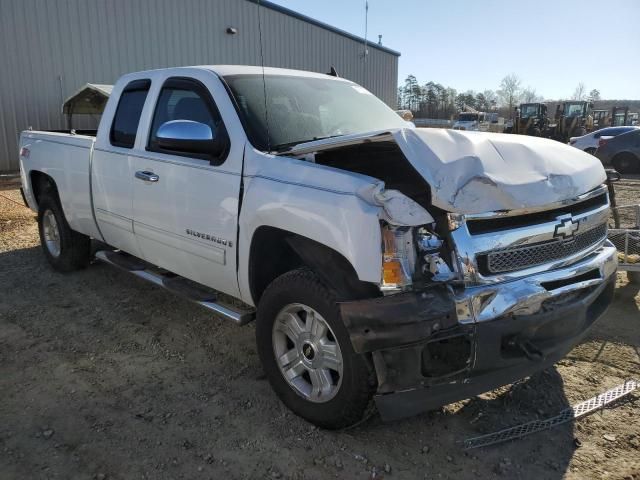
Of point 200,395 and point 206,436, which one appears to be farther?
point 200,395

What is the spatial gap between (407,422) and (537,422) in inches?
28.4

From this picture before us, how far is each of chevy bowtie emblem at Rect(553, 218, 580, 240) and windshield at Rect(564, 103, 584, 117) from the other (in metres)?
31.0

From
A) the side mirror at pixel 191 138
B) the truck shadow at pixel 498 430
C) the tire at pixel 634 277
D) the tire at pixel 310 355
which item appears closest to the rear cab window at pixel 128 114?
the side mirror at pixel 191 138

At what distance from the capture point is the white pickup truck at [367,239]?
94.6 inches

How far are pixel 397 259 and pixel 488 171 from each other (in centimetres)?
62

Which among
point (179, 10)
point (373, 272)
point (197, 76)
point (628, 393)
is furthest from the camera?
point (179, 10)

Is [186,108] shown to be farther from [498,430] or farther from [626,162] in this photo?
[626,162]

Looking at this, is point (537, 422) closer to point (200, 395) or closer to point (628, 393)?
point (628, 393)

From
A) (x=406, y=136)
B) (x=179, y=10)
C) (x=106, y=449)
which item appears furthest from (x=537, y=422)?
(x=179, y=10)

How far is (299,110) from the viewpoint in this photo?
3.71 metres

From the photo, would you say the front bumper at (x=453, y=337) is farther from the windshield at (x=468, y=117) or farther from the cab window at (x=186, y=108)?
the windshield at (x=468, y=117)

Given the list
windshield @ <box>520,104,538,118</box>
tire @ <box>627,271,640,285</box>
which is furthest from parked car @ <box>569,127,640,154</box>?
tire @ <box>627,271,640,285</box>

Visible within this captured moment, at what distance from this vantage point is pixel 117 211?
4.45m

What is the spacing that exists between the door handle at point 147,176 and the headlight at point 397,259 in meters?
2.13
